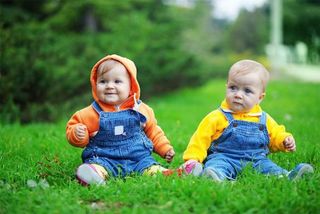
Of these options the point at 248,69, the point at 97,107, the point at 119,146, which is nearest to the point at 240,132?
the point at 248,69

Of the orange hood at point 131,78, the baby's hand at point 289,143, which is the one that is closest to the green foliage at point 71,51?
the orange hood at point 131,78

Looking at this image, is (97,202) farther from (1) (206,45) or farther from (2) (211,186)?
(1) (206,45)

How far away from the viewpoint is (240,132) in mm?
4500

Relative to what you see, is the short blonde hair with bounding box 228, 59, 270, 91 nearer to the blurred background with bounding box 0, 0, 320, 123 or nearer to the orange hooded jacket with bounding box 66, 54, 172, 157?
the orange hooded jacket with bounding box 66, 54, 172, 157

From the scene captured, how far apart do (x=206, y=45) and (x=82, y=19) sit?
25.3m

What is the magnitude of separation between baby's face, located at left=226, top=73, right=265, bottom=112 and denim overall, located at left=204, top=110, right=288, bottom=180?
13cm

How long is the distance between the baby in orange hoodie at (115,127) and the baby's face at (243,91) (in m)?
0.77

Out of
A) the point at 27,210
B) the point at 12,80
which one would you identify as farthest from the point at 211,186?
the point at 12,80

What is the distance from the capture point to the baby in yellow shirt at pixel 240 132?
14.7ft

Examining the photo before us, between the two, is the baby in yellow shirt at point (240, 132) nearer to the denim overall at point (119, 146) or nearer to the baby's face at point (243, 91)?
the baby's face at point (243, 91)

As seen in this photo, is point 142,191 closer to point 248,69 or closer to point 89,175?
point 89,175

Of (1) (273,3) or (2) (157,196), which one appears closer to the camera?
(2) (157,196)

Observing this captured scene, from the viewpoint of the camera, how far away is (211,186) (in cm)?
368

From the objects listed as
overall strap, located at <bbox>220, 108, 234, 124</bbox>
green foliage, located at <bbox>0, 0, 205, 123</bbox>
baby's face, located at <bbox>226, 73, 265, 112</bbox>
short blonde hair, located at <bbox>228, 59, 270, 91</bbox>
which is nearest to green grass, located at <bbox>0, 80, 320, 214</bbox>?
overall strap, located at <bbox>220, 108, 234, 124</bbox>
